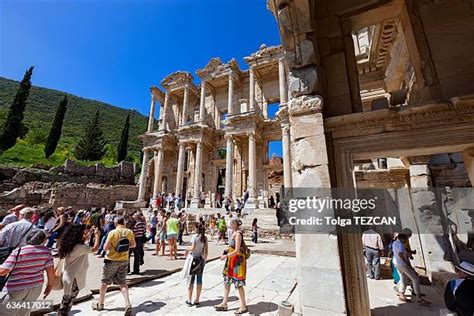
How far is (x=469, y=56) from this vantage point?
3146 mm

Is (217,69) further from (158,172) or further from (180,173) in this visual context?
(158,172)

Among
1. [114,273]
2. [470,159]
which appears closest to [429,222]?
[470,159]

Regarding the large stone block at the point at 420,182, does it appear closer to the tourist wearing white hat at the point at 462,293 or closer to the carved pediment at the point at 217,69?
the tourist wearing white hat at the point at 462,293

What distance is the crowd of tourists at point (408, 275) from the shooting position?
2368mm

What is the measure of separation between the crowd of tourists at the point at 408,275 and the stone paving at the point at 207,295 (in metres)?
2.27

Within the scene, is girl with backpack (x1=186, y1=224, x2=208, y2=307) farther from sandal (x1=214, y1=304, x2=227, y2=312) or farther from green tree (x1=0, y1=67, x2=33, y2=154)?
green tree (x1=0, y1=67, x2=33, y2=154)

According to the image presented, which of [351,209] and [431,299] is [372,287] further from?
[351,209]

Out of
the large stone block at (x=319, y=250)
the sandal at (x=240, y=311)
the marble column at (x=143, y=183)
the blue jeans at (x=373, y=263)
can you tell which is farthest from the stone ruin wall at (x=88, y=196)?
the blue jeans at (x=373, y=263)

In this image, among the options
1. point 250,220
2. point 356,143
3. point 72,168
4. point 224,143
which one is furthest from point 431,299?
point 72,168

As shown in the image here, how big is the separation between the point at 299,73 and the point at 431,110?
1944mm

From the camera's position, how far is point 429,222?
5793 millimetres

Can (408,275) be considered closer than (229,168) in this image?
Yes

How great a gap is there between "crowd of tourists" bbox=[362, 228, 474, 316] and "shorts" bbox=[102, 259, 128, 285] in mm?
4898

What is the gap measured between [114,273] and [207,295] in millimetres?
2041
